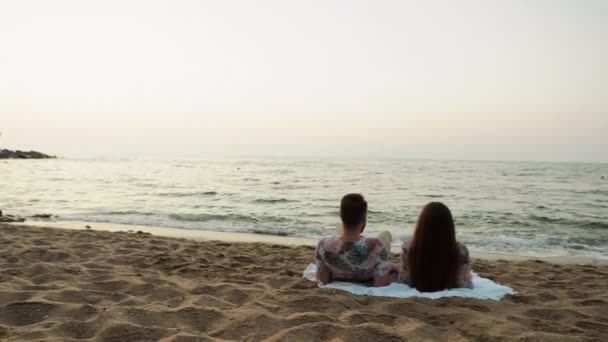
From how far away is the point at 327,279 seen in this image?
5.13m

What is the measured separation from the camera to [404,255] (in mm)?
5039

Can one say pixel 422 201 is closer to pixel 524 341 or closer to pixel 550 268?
pixel 550 268

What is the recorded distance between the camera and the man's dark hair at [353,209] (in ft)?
15.4

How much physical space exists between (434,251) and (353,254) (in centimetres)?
86

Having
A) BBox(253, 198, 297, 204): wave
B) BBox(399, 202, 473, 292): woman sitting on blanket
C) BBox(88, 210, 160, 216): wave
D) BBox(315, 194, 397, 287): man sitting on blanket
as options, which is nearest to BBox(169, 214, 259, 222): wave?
BBox(88, 210, 160, 216): wave

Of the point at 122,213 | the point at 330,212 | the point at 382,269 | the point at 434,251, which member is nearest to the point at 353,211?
the point at 382,269

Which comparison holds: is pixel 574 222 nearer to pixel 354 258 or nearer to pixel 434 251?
pixel 434 251

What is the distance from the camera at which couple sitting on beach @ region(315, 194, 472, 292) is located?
4645mm

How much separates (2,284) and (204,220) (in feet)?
31.7

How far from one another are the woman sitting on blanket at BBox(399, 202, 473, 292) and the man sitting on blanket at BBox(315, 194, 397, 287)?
276mm

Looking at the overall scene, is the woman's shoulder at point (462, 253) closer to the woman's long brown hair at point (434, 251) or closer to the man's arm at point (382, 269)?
the woman's long brown hair at point (434, 251)

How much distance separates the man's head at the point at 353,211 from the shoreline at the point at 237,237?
517cm

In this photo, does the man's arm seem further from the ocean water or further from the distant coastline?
the distant coastline

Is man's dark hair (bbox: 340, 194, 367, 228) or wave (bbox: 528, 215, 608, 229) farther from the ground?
man's dark hair (bbox: 340, 194, 367, 228)
